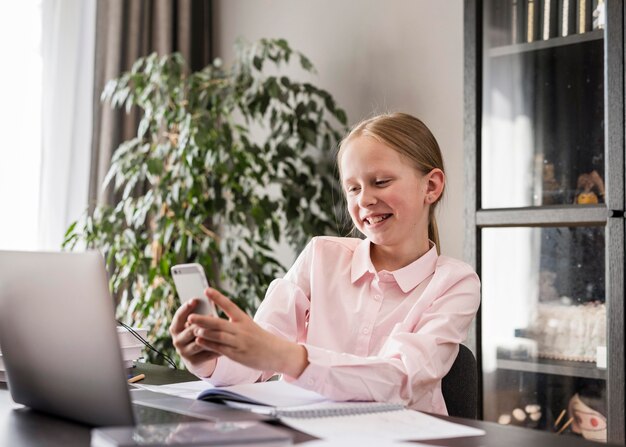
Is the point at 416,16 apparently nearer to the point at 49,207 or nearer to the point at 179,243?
the point at 179,243

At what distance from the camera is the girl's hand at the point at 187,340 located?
1.06 m

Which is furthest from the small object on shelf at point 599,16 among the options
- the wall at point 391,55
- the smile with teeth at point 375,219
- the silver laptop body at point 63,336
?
the silver laptop body at point 63,336

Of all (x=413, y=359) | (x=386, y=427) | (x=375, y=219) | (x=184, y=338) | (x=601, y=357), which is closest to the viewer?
(x=386, y=427)

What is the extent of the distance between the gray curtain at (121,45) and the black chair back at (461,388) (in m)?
2.18

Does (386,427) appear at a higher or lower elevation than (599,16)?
lower

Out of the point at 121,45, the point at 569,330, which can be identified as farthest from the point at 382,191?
the point at 121,45

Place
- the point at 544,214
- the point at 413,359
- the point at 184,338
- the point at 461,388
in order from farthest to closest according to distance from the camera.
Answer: the point at 544,214, the point at 461,388, the point at 413,359, the point at 184,338

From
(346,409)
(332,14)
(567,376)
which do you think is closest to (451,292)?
(346,409)

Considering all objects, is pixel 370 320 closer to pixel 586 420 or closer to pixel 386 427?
pixel 386 427

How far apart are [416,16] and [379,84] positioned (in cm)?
29

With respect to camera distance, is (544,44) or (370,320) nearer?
(370,320)

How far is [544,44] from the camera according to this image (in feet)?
7.99

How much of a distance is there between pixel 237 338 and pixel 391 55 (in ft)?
7.40

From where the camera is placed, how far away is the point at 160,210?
9.73 feet
